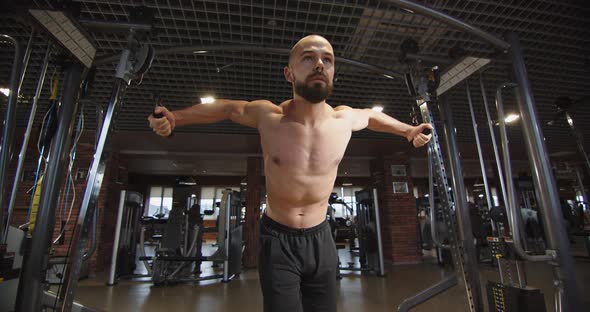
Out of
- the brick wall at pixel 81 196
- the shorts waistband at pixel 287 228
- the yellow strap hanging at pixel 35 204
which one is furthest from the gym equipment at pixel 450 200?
the brick wall at pixel 81 196

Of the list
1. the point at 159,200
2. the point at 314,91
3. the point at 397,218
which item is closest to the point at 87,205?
the point at 314,91

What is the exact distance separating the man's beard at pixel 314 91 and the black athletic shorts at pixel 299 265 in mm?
567

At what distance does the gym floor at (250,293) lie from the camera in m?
3.28

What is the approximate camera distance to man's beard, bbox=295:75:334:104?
4.00 feet

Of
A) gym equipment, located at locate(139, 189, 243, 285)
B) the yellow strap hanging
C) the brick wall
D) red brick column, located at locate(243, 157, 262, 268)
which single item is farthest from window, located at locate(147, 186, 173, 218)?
the yellow strap hanging

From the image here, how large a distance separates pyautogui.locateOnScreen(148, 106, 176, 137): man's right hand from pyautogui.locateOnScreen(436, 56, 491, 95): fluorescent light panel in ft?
6.37

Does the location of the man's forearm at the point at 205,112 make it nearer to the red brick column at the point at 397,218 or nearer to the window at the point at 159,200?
the red brick column at the point at 397,218

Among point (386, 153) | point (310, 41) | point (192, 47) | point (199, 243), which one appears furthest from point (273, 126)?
point (386, 153)

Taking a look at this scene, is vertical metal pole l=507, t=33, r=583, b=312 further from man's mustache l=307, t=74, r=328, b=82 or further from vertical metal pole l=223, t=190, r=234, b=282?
vertical metal pole l=223, t=190, r=234, b=282

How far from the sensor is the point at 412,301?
228cm

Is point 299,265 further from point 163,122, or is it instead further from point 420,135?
point 420,135

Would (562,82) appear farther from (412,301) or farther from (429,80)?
(412,301)

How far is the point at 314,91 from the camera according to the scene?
1220 mm

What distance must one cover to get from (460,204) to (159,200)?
14532mm
